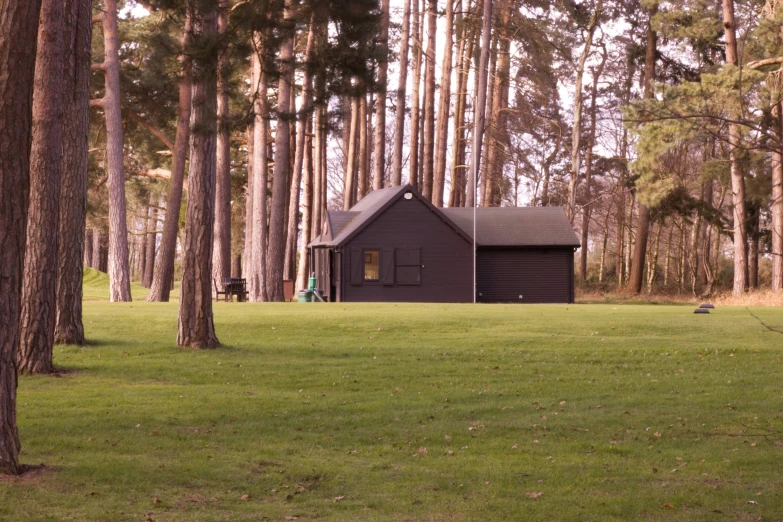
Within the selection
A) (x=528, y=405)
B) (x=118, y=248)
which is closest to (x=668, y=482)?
(x=528, y=405)

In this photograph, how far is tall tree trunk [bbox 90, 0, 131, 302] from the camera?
29984 mm

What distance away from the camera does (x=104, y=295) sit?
4200 centimetres

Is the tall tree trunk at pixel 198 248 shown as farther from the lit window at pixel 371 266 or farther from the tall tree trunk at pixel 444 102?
the tall tree trunk at pixel 444 102

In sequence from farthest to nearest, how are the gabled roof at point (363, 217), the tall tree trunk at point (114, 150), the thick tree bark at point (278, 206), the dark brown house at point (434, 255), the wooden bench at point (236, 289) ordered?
the dark brown house at point (434, 255), the gabled roof at point (363, 217), the wooden bench at point (236, 289), the thick tree bark at point (278, 206), the tall tree trunk at point (114, 150)

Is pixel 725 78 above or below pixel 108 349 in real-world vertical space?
above

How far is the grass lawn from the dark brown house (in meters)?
16.4

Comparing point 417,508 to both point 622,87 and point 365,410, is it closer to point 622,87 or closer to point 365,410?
point 365,410

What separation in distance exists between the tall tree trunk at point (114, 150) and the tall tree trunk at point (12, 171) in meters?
23.4

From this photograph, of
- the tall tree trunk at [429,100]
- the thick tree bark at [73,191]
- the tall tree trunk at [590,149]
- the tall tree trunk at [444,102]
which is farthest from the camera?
the tall tree trunk at [590,149]

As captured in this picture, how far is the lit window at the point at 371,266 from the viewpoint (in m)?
36.2

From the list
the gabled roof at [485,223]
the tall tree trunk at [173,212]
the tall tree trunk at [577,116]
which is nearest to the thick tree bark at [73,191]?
the tall tree trunk at [173,212]

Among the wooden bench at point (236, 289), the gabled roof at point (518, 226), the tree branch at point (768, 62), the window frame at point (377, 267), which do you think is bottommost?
the wooden bench at point (236, 289)

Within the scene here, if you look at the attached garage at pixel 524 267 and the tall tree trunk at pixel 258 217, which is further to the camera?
the attached garage at pixel 524 267

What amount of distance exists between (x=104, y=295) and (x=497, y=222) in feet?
56.8
